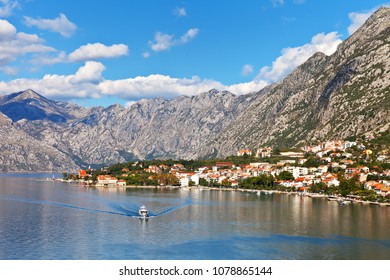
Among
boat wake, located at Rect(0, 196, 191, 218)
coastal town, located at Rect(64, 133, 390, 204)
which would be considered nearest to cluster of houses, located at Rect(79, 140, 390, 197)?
coastal town, located at Rect(64, 133, 390, 204)

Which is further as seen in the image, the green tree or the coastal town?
the green tree

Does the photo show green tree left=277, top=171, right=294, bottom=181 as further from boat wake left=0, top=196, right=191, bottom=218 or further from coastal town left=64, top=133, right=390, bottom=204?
boat wake left=0, top=196, right=191, bottom=218

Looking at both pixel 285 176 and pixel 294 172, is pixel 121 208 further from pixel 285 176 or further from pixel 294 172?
pixel 294 172

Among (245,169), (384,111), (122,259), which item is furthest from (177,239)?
(384,111)

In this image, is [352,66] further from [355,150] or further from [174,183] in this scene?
[174,183]

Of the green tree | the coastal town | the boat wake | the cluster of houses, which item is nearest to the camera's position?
the boat wake

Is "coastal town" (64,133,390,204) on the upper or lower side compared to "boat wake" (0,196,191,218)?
upper

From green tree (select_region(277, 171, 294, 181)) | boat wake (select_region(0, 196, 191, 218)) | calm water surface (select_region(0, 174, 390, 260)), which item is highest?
green tree (select_region(277, 171, 294, 181))

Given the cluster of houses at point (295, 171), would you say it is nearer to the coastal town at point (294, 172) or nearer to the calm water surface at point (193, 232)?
the coastal town at point (294, 172)
